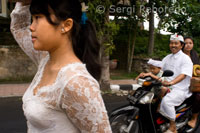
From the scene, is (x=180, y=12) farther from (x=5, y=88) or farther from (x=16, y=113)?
(x=16, y=113)

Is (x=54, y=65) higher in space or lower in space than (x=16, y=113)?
higher

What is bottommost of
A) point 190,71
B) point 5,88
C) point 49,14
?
point 5,88

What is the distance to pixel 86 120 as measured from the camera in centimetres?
105

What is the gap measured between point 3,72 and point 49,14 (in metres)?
9.80

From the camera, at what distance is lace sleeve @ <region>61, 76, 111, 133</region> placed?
3.28 ft

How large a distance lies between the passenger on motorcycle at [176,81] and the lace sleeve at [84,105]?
2.65 metres

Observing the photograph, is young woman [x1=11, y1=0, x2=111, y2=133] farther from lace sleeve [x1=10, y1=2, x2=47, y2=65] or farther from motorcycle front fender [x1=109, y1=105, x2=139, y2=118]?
motorcycle front fender [x1=109, y1=105, x2=139, y2=118]

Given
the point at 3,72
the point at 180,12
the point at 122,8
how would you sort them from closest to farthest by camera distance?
the point at 3,72 → the point at 180,12 → the point at 122,8

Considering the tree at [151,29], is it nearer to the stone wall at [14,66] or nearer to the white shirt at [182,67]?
the stone wall at [14,66]

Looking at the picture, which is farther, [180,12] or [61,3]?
[180,12]

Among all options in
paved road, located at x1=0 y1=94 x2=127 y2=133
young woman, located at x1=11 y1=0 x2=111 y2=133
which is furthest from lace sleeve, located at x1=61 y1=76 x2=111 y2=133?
paved road, located at x1=0 y1=94 x2=127 y2=133

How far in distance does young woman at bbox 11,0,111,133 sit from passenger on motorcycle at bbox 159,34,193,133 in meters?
2.52

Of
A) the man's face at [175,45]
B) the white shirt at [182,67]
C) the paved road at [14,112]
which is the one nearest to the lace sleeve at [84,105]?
the white shirt at [182,67]

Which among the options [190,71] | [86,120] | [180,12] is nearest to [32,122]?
[86,120]
